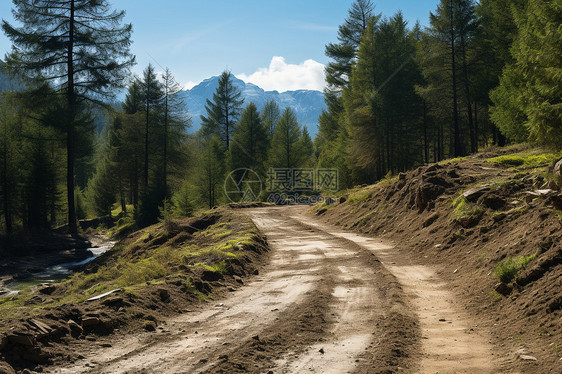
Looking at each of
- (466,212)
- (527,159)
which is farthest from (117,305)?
(527,159)

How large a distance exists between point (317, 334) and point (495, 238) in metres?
6.81

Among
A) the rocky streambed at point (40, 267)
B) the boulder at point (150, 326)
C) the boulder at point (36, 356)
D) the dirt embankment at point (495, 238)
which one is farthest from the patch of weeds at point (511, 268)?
the rocky streambed at point (40, 267)

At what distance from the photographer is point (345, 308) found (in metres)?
7.70

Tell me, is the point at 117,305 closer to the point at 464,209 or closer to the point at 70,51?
the point at 464,209

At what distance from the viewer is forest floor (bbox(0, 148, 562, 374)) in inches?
206

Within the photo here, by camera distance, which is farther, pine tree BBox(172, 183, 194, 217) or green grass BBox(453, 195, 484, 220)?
pine tree BBox(172, 183, 194, 217)

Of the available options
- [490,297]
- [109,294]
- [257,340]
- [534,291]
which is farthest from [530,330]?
[109,294]

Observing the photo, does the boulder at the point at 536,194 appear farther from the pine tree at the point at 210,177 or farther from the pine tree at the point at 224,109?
the pine tree at the point at 224,109

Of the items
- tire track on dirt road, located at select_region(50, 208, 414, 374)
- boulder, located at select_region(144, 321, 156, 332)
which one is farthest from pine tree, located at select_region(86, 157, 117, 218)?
boulder, located at select_region(144, 321, 156, 332)

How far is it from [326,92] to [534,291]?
46590 mm

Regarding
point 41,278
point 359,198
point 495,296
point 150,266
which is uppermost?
point 359,198

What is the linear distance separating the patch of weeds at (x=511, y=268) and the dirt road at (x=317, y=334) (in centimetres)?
120

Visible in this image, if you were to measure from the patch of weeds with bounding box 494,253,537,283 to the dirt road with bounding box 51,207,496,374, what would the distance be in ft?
3.94

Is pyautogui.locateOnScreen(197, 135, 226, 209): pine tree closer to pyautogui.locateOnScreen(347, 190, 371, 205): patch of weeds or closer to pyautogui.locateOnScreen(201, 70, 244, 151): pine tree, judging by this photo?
pyautogui.locateOnScreen(201, 70, 244, 151): pine tree
